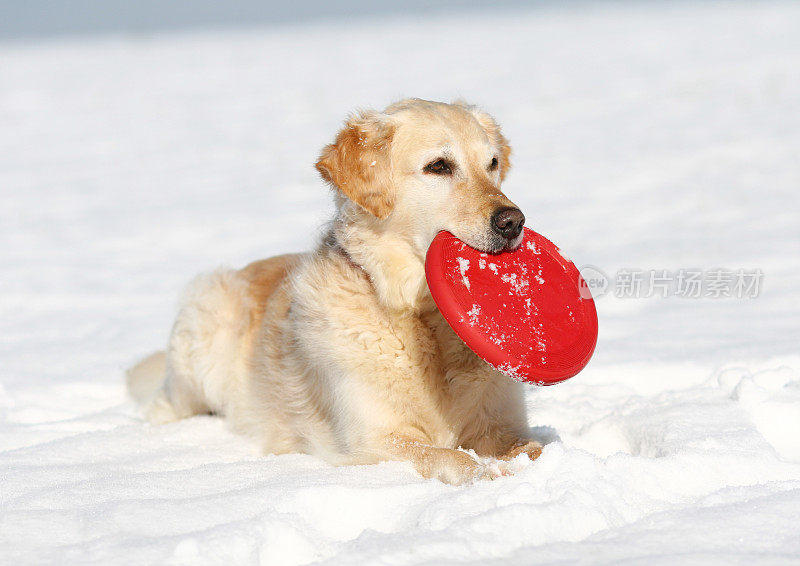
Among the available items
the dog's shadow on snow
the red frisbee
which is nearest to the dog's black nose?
the red frisbee

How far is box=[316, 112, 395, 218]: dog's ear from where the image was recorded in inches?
149

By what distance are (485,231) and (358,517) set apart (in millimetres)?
1265

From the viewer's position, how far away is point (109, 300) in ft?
23.8

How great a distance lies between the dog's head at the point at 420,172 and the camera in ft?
12.0

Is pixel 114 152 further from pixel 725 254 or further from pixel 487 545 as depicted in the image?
pixel 487 545

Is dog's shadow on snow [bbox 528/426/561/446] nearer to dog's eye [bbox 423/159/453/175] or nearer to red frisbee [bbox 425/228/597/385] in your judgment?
red frisbee [bbox 425/228/597/385]

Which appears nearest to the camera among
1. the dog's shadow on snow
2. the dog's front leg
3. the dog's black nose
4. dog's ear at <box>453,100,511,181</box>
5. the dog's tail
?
the dog's front leg

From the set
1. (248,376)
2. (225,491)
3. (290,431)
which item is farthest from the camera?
(248,376)

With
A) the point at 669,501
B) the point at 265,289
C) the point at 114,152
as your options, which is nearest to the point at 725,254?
the point at 265,289

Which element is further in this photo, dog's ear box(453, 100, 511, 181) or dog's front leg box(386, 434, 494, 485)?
dog's ear box(453, 100, 511, 181)

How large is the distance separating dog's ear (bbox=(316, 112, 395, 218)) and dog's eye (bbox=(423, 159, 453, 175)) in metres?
0.17

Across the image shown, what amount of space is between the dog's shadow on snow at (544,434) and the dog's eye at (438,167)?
1.21m

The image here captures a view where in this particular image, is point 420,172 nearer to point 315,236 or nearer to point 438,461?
point 315,236

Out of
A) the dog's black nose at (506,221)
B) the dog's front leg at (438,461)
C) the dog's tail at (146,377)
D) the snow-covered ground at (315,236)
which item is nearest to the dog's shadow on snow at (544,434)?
the snow-covered ground at (315,236)
